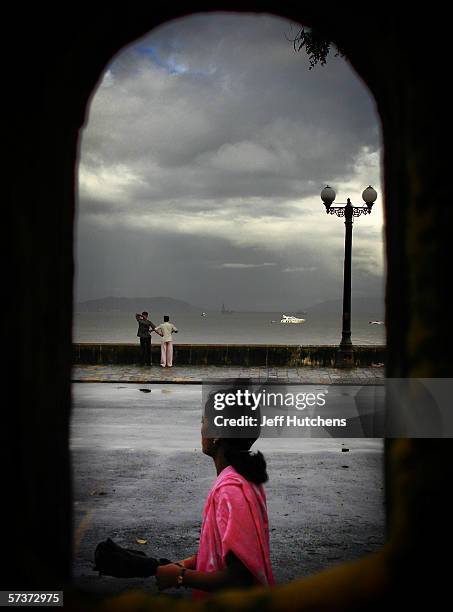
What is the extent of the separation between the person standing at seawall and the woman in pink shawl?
706 inches

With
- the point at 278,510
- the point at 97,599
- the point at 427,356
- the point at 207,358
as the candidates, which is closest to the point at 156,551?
the point at 278,510

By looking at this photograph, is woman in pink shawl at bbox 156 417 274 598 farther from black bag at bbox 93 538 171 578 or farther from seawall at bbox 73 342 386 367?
seawall at bbox 73 342 386 367

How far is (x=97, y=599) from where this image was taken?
1.49m

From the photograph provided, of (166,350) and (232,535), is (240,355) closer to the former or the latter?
(166,350)

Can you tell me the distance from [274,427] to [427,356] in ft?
35.6

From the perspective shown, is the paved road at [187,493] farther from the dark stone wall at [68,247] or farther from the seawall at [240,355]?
the seawall at [240,355]

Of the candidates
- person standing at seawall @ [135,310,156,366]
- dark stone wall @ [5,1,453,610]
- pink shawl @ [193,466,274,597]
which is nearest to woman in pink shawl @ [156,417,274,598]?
pink shawl @ [193,466,274,597]

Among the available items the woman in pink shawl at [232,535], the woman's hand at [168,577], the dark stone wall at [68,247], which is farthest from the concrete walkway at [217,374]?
the dark stone wall at [68,247]

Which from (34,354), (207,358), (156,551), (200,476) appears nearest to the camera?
(34,354)

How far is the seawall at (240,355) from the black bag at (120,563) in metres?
19.6

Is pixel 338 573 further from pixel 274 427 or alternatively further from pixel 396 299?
pixel 274 427

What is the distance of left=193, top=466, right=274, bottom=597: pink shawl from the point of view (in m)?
2.48

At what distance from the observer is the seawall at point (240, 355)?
21983 millimetres

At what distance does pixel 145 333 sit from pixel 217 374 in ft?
9.68
